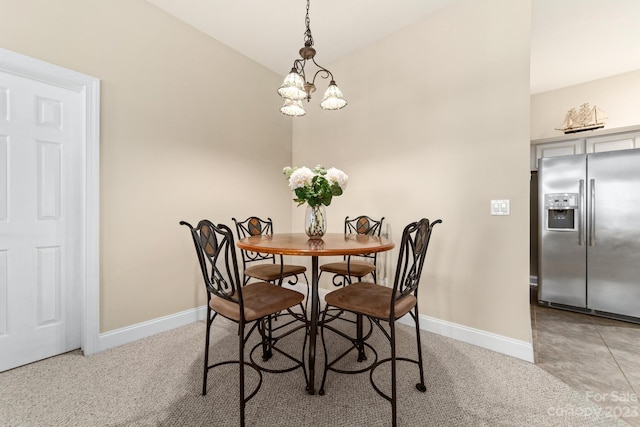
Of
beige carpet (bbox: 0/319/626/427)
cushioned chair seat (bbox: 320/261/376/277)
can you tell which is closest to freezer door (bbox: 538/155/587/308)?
beige carpet (bbox: 0/319/626/427)

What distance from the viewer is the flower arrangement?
1755 mm

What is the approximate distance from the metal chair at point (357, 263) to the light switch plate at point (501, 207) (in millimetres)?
976

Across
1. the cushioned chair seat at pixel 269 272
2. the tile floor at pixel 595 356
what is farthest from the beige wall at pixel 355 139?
the cushioned chair seat at pixel 269 272

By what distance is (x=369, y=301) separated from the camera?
149 cm

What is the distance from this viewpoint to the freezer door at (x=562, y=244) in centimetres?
296

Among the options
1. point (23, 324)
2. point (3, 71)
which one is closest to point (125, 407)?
point (23, 324)

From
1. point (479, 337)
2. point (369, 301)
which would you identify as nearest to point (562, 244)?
point (479, 337)

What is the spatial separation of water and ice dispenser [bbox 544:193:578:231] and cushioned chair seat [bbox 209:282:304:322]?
324cm

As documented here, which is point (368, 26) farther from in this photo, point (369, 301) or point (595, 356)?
point (595, 356)

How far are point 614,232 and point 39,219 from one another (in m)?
5.18

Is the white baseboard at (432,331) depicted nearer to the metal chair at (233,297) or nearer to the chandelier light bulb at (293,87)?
the metal chair at (233,297)

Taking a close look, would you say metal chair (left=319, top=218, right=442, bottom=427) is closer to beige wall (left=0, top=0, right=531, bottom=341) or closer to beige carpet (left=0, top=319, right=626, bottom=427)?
beige carpet (left=0, top=319, right=626, bottom=427)

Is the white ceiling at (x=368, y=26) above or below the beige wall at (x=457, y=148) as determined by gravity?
above

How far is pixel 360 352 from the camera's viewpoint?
1899 mm
